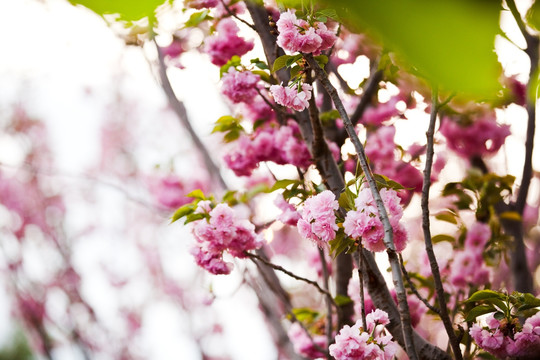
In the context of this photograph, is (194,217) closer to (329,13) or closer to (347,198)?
(347,198)

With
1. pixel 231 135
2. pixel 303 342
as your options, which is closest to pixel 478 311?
pixel 303 342

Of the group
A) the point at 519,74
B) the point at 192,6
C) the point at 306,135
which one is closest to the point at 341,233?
the point at 306,135

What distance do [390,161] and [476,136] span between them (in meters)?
0.50

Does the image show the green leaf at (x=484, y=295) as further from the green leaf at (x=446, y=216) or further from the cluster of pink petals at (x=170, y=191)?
the cluster of pink petals at (x=170, y=191)

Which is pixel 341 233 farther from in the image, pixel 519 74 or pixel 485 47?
pixel 519 74

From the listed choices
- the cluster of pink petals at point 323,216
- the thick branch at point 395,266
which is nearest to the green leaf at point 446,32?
the thick branch at point 395,266

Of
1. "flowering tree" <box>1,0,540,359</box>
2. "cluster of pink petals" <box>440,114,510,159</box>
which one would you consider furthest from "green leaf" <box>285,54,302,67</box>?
"cluster of pink petals" <box>440,114,510,159</box>

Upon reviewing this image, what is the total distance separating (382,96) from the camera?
2.04 metres

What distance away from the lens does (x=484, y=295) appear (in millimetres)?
1140

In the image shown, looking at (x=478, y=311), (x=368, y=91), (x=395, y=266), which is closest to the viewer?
(x=395, y=266)

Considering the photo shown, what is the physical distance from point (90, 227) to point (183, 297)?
1569 millimetres

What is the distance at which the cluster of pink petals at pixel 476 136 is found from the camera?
2.28 meters

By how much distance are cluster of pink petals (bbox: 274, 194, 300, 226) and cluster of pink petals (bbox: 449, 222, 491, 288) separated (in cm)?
89

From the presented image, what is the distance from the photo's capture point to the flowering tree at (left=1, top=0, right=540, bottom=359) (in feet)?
0.55
